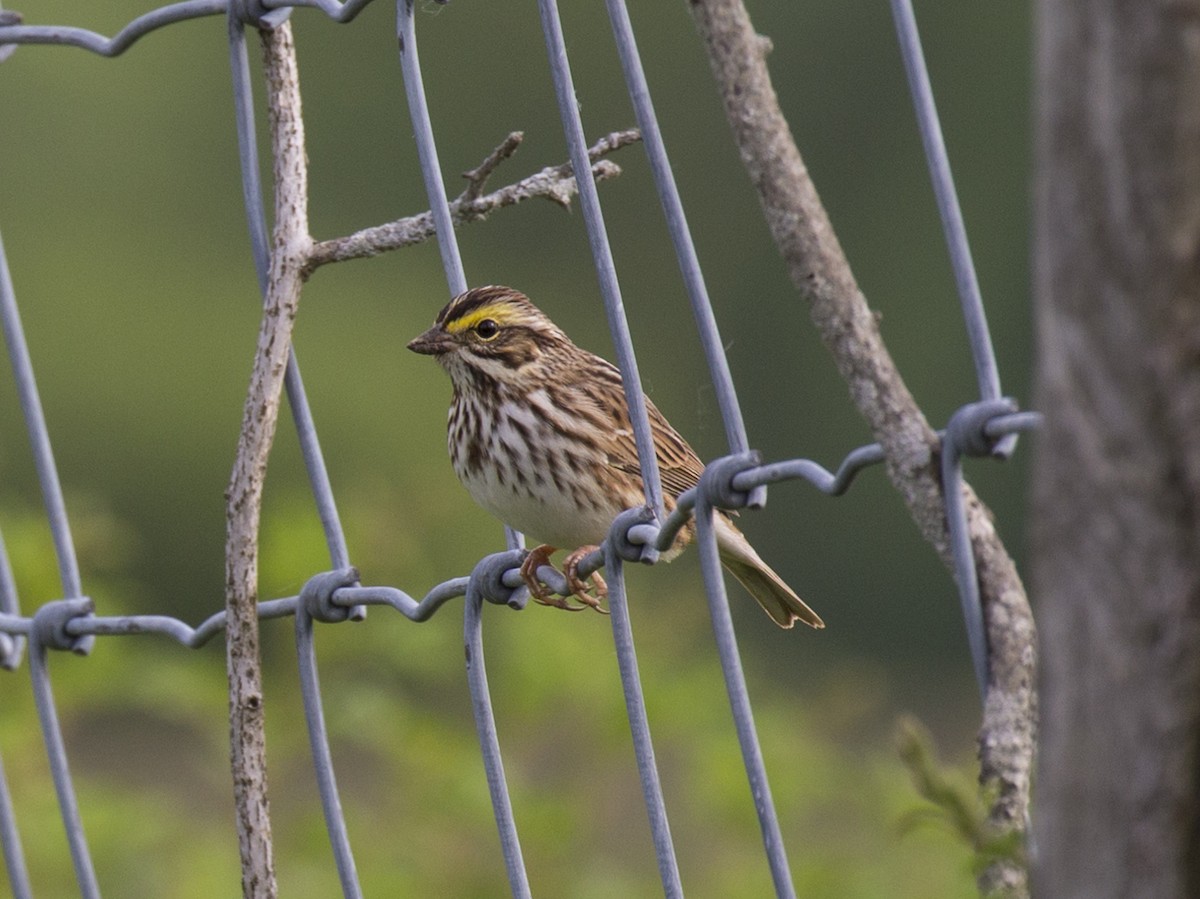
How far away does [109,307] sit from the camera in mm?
11133

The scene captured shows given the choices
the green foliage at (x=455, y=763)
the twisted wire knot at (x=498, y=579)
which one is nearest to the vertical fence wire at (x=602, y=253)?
the twisted wire knot at (x=498, y=579)

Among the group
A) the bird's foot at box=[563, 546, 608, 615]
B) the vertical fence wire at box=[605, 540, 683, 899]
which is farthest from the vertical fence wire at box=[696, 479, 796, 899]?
the bird's foot at box=[563, 546, 608, 615]

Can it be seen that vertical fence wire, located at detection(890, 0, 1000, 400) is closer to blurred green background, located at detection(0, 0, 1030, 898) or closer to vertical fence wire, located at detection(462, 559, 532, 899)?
vertical fence wire, located at detection(462, 559, 532, 899)

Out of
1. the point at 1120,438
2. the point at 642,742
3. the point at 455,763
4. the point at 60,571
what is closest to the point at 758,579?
the point at 455,763

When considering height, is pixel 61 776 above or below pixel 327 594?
below

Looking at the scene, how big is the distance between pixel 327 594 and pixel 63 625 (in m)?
0.55

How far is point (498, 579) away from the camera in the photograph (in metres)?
1.75

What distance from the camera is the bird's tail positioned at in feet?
9.18

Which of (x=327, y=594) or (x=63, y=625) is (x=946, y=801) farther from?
(x=63, y=625)

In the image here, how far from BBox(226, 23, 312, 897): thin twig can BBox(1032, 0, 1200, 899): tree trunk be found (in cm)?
125

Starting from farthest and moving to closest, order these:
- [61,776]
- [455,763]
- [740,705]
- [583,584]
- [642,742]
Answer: [455,763], [61,776], [583,584], [642,742], [740,705]

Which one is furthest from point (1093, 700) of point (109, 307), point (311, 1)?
point (109, 307)

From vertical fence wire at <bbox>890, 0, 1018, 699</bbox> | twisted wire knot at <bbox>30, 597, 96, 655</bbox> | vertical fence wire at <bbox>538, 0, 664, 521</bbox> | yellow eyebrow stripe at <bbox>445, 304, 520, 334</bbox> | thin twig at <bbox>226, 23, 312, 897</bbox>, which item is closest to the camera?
vertical fence wire at <bbox>890, 0, 1018, 699</bbox>

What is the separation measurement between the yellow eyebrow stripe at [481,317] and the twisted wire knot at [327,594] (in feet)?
2.78
